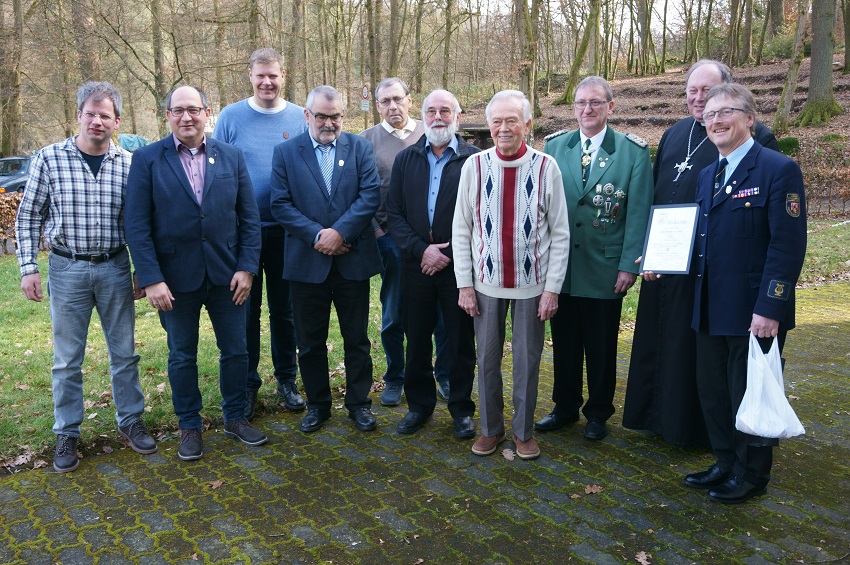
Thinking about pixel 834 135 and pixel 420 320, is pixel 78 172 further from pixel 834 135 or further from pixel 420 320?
pixel 834 135

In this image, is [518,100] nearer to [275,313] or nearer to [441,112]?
[441,112]

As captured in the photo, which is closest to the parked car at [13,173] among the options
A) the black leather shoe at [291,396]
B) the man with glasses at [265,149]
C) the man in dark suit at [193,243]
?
the man with glasses at [265,149]

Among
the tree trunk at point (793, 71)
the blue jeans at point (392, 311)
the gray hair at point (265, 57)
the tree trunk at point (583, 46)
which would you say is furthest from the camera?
the tree trunk at point (583, 46)

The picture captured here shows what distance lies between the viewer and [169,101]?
4379 millimetres

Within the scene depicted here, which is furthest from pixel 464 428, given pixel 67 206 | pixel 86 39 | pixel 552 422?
pixel 86 39

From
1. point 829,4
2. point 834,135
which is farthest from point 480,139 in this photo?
point 829,4

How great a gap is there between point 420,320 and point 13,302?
7.18 m

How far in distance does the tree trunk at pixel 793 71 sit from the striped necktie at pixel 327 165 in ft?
58.9

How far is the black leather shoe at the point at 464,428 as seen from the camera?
471 cm

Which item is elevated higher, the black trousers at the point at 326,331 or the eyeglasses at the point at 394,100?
the eyeglasses at the point at 394,100

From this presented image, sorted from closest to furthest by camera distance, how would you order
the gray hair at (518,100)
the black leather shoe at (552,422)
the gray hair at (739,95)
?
the gray hair at (739,95)
the gray hair at (518,100)
the black leather shoe at (552,422)

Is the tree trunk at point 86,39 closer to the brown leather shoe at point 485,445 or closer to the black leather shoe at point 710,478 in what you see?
the brown leather shoe at point 485,445

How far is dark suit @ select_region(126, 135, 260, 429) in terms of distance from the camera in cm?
429

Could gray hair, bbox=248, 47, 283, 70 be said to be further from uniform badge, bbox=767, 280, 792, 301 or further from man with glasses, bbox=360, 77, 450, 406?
uniform badge, bbox=767, 280, 792, 301
